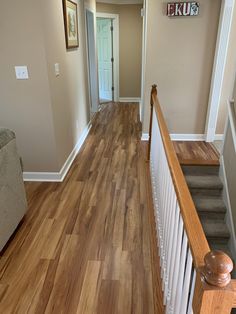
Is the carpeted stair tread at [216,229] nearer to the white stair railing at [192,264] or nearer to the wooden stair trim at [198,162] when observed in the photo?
the wooden stair trim at [198,162]

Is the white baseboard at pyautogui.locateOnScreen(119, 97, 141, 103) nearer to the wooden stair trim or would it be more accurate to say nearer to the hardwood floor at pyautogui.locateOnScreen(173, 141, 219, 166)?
the hardwood floor at pyautogui.locateOnScreen(173, 141, 219, 166)

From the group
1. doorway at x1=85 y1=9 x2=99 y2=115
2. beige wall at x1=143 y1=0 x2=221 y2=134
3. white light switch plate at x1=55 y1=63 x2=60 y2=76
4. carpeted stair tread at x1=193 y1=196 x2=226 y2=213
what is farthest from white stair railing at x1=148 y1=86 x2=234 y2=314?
doorway at x1=85 y1=9 x2=99 y2=115

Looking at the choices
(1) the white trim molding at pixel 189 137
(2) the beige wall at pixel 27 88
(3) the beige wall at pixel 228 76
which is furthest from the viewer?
(1) the white trim molding at pixel 189 137

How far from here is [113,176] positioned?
3.19m

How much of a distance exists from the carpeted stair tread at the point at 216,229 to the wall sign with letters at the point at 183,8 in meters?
2.72

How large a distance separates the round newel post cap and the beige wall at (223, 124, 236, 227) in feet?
7.40

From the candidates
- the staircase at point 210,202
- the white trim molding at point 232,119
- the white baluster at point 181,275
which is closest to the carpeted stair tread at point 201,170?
the staircase at point 210,202

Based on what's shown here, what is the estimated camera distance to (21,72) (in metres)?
2.62

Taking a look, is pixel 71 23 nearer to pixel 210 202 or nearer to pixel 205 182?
pixel 205 182

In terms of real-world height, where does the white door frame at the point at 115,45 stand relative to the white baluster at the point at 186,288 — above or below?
above

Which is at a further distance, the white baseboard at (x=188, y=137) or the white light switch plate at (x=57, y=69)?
the white baseboard at (x=188, y=137)

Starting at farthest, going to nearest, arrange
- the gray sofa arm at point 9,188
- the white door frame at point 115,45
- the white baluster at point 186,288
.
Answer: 1. the white door frame at point 115,45
2. the gray sofa arm at point 9,188
3. the white baluster at point 186,288

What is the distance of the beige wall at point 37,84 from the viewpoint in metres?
2.45

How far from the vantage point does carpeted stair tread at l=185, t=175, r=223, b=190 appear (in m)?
3.11
